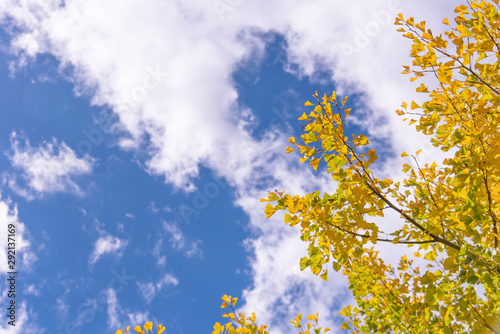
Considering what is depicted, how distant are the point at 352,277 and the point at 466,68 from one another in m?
2.47

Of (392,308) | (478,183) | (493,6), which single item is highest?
(493,6)

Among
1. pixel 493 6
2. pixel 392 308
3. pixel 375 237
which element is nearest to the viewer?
pixel 375 237

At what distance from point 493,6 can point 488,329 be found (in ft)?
9.14

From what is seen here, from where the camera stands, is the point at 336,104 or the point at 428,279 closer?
the point at 428,279

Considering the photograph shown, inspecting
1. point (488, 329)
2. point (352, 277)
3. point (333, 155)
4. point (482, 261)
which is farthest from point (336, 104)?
point (352, 277)

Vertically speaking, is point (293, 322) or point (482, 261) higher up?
point (293, 322)

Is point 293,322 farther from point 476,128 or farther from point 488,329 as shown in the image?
point 476,128

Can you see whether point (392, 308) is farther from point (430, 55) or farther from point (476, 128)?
point (430, 55)

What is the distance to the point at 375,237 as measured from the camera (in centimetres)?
232

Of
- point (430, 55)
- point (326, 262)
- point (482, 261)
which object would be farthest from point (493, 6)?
point (326, 262)

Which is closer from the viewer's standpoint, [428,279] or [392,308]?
[428,279]

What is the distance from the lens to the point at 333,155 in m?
2.39

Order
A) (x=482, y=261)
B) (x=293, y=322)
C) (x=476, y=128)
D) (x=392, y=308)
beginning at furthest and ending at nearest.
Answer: (x=293, y=322) < (x=392, y=308) < (x=476, y=128) < (x=482, y=261)

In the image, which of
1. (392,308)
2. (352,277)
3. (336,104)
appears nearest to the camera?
(336,104)
